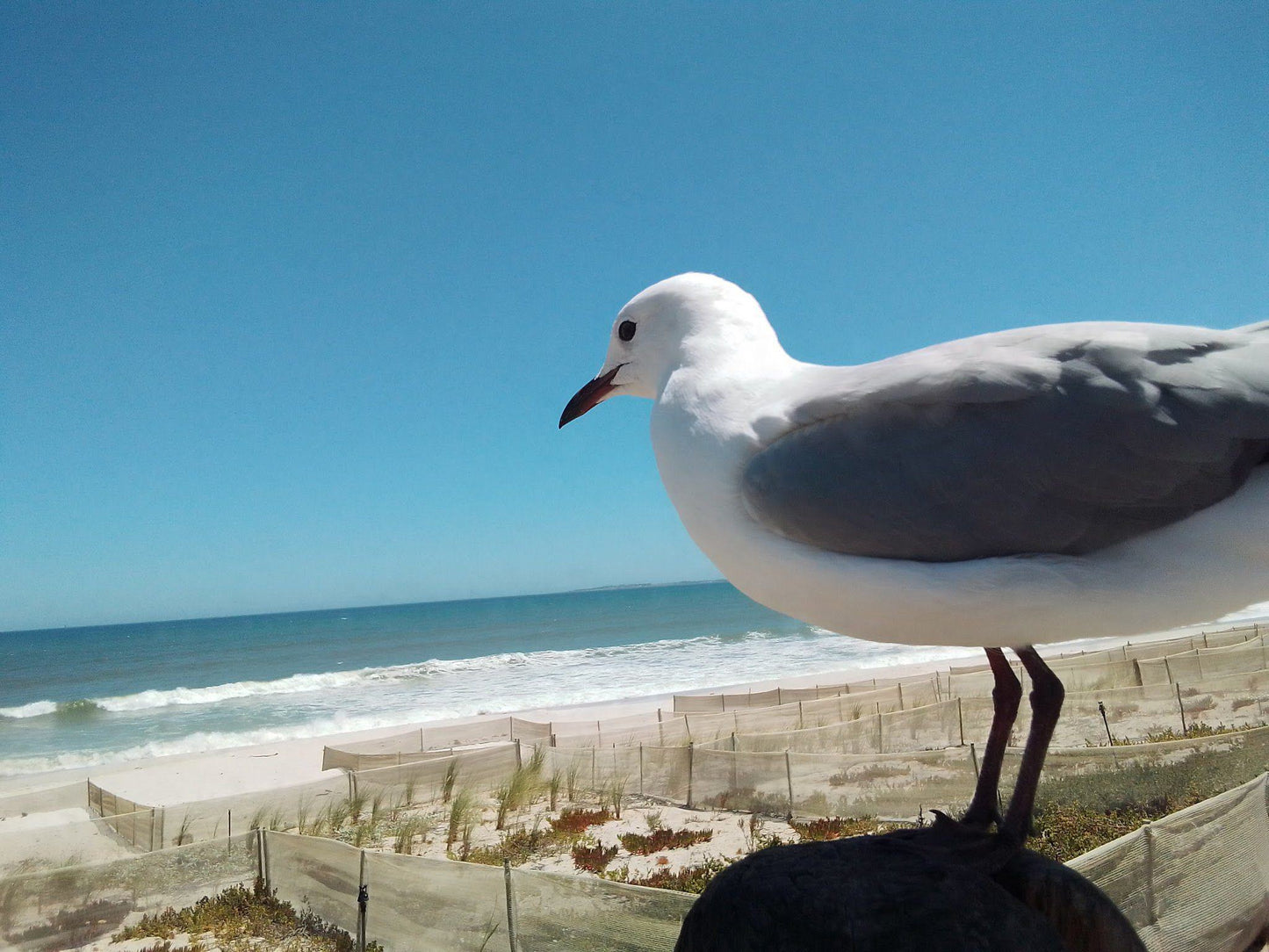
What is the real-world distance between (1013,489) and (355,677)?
39.0 metres

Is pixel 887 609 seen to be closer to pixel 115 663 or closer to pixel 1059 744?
pixel 1059 744

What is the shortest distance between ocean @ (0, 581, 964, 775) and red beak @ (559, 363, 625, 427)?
2337cm

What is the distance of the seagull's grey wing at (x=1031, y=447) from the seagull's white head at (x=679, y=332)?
0.63 metres

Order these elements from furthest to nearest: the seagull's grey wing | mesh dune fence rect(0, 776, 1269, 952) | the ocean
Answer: the ocean < mesh dune fence rect(0, 776, 1269, 952) < the seagull's grey wing

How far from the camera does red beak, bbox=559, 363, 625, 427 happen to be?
3176 mm

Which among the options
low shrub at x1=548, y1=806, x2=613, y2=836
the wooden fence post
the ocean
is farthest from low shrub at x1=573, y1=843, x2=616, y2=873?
the ocean

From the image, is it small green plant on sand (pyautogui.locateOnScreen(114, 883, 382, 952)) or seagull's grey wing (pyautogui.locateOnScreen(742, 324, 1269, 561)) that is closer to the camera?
seagull's grey wing (pyautogui.locateOnScreen(742, 324, 1269, 561))

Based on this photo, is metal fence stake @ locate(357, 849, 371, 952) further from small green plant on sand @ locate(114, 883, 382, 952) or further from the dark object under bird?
the dark object under bird

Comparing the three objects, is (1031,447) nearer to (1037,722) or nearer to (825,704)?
(1037,722)

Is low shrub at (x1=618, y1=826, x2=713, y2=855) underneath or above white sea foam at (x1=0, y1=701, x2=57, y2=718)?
above

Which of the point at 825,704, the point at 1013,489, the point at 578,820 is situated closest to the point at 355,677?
the point at 825,704

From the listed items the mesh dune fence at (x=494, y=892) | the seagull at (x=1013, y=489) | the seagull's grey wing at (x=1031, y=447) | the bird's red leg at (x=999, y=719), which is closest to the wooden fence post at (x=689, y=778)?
the mesh dune fence at (x=494, y=892)

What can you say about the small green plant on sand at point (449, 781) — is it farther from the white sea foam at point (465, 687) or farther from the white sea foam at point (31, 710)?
the white sea foam at point (31, 710)

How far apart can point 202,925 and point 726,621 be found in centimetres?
5170
